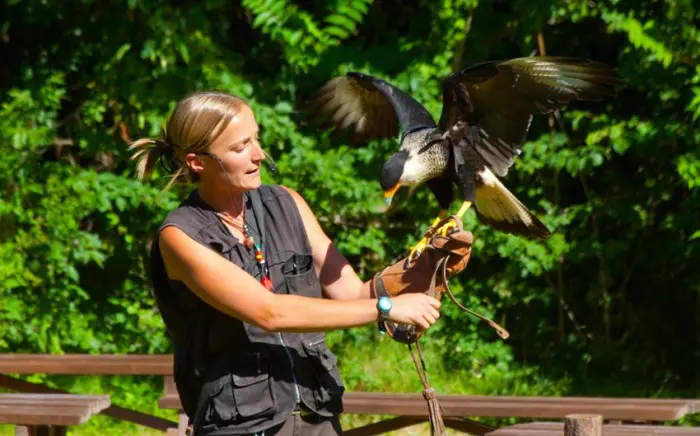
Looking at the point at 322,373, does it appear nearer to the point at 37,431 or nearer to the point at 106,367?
the point at 37,431

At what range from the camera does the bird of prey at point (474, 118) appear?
3.91m

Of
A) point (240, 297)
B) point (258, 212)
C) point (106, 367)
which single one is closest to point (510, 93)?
point (258, 212)

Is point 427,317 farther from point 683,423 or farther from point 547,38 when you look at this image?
point 547,38

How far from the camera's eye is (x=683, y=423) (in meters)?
5.57

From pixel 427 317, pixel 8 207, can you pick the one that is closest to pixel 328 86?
pixel 427 317

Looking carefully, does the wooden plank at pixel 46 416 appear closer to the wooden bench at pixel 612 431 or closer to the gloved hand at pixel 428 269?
the wooden bench at pixel 612 431

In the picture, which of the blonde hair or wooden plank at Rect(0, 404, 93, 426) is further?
wooden plank at Rect(0, 404, 93, 426)

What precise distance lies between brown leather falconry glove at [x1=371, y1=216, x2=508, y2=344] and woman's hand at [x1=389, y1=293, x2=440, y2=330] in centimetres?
22

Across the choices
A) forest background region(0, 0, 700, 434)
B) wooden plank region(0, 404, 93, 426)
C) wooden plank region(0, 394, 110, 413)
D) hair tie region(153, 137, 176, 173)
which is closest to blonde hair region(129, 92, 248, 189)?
hair tie region(153, 137, 176, 173)

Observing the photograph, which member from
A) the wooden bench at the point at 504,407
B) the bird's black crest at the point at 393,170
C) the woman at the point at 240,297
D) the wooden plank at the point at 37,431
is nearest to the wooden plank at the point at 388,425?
the wooden bench at the point at 504,407

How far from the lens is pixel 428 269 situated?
2.54 m

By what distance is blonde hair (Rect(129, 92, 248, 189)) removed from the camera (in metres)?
2.33

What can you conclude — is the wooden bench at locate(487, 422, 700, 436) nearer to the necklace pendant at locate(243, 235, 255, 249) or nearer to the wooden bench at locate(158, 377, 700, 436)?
the wooden bench at locate(158, 377, 700, 436)

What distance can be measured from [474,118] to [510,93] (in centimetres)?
16
